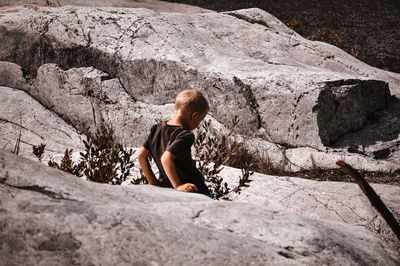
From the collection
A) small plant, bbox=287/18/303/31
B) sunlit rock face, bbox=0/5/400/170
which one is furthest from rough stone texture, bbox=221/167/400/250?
small plant, bbox=287/18/303/31

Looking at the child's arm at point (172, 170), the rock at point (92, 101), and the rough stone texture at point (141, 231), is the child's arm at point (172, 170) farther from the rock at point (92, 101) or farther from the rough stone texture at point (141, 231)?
the rock at point (92, 101)

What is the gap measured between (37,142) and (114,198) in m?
3.84

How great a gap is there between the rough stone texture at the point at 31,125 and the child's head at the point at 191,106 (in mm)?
2780

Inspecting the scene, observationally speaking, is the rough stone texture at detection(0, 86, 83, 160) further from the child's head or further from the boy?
the child's head

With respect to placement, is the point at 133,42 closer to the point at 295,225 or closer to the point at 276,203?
the point at 276,203

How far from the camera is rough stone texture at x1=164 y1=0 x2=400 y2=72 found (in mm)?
12467

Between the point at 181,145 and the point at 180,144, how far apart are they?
0.01 meters

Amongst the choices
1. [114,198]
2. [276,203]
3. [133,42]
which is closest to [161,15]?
[133,42]

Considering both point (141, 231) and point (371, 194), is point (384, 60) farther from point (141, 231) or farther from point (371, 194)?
point (141, 231)

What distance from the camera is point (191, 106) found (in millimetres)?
3020

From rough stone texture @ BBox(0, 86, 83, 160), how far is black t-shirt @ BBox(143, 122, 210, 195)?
2.52m

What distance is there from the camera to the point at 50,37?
647 centimetres

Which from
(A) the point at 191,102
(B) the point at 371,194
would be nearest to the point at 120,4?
(A) the point at 191,102

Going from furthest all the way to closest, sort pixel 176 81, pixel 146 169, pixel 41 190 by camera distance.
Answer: pixel 176 81, pixel 146 169, pixel 41 190
